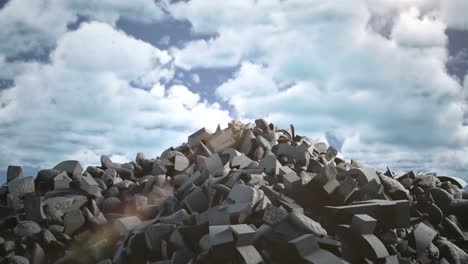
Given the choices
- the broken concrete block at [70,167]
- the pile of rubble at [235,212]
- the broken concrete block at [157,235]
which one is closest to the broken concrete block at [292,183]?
the pile of rubble at [235,212]

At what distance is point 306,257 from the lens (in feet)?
12.9

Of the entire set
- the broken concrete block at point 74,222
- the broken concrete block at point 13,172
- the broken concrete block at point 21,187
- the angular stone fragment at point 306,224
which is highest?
the angular stone fragment at point 306,224

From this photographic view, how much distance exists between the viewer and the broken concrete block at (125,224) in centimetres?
505

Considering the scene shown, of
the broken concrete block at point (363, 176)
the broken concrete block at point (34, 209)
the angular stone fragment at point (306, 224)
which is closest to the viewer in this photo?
the angular stone fragment at point (306, 224)

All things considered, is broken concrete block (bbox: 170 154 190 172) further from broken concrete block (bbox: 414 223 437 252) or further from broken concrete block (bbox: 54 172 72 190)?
broken concrete block (bbox: 414 223 437 252)

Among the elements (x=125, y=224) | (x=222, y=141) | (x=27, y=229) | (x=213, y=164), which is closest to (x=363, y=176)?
(x=213, y=164)

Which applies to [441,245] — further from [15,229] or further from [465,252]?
[15,229]

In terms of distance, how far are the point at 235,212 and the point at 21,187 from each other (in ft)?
13.5

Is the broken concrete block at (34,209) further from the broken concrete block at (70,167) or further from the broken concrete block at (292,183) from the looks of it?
the broken concrete block at (292,183)

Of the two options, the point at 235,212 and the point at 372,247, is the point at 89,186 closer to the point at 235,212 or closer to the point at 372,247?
the point at 235,212

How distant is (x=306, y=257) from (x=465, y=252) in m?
2.44

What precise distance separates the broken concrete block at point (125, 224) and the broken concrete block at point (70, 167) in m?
2.28

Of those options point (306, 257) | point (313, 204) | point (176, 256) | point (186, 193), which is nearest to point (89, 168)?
point (186, 193)

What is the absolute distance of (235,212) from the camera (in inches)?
173
